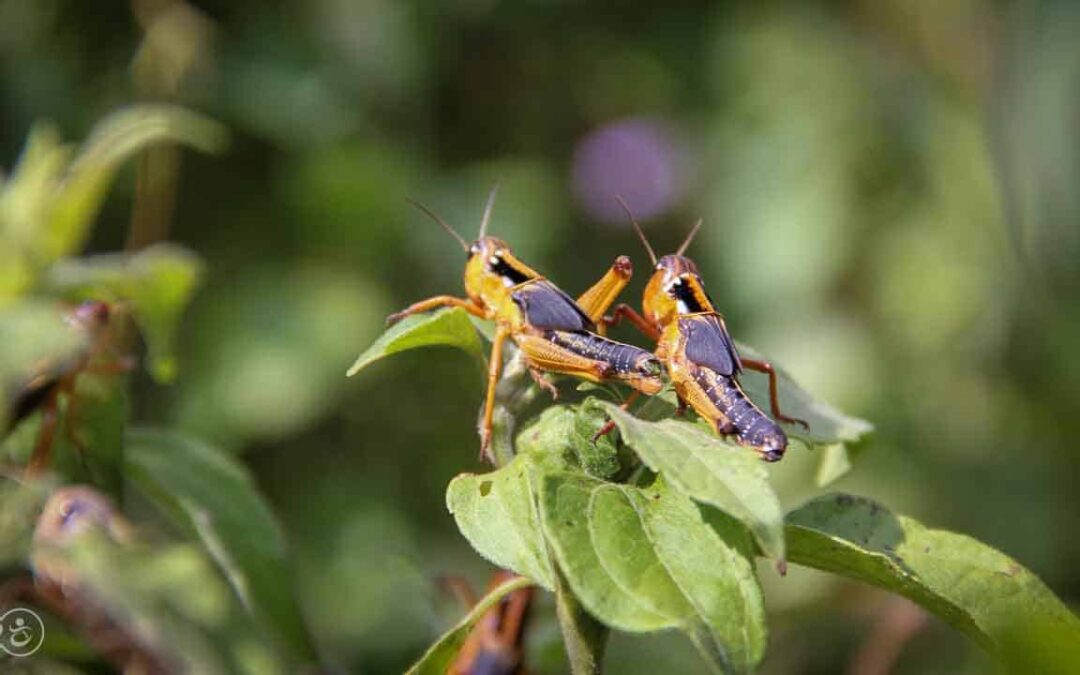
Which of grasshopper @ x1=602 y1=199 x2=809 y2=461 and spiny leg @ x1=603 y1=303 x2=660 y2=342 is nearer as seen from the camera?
grasshopper @ x1=602 y1=199 x2=809 y2=461

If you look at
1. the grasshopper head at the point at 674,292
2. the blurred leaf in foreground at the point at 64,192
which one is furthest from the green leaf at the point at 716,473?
the blurred leaf in foreground at the point at 64,192

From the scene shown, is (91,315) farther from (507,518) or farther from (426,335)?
(507,518)

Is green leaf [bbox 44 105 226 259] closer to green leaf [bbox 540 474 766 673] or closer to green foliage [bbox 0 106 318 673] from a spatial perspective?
green foliage [bbox 0 106 318 673]

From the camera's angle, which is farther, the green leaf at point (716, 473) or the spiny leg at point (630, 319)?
the spiny leg at point (630, 319)

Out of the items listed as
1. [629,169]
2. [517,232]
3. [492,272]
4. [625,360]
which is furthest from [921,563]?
[629,169]

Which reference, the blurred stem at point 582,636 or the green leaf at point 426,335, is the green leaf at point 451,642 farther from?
the green leaf at point 426,335

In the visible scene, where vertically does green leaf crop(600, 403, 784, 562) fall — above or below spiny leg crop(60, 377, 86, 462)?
above

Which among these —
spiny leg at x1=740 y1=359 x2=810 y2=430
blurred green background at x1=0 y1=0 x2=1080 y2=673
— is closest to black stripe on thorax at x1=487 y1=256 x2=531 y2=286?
spiny leg at x1=740 y1=359 x2=810 y2=430
